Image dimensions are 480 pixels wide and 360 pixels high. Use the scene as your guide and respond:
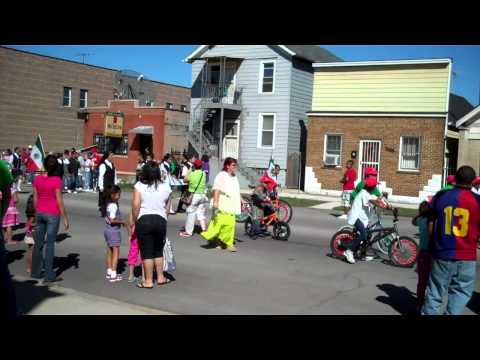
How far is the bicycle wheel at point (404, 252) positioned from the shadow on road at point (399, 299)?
64.1 inches

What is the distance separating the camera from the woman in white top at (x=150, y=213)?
7.46m

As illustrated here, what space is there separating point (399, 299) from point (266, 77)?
79.0ft

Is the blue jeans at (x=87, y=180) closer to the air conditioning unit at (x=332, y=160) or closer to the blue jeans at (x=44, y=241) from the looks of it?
the air conditioning unit at (x=332, y=160)

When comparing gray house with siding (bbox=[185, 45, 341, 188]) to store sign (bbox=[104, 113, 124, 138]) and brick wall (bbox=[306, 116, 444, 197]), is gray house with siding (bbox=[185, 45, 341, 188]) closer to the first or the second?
brick wall (bbox=[306, 116, 444, 197])

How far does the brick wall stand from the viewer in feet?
→ 79.2

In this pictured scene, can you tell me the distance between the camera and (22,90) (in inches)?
1516

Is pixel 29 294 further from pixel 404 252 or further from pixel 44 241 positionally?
pixel 404 252

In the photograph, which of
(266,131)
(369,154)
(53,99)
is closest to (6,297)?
(369,154)

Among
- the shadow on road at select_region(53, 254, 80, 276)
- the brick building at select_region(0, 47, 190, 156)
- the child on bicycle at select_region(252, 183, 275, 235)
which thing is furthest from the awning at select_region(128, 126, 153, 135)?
the shadow on road at select_region(53, 254, 80, 276)

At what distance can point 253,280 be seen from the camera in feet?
28.2
